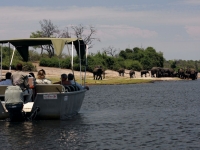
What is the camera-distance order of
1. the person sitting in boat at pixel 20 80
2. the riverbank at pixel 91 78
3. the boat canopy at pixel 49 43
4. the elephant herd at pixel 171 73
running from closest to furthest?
the person sitting in boat at pixel 20 80 < the boat canopy at pixel 49 43 < the riverbank at pixel 91 78 < the elephant herd at pixel 171 73

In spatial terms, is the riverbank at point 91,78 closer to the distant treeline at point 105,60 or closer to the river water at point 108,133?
the distant treeline at point 105,60

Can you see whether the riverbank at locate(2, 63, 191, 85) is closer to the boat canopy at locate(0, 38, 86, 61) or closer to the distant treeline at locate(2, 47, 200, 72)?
the distant treeline at locate(2, 47, 200, 72)

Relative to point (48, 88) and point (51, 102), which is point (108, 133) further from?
point (48, 88)

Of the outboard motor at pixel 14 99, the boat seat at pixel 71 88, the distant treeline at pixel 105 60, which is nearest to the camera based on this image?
the outboard motor at pixel 14 99

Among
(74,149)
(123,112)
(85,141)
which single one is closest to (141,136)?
(85,141)

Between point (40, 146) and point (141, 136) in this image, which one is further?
point (141, 136)

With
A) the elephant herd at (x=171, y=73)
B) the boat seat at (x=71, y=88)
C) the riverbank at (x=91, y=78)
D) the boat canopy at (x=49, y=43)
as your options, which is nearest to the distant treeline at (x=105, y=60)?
the riverbank at (x=91, y=78)

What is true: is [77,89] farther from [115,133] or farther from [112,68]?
[112,68]

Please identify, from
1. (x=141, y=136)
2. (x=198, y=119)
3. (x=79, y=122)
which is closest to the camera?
(x=141, y=136)

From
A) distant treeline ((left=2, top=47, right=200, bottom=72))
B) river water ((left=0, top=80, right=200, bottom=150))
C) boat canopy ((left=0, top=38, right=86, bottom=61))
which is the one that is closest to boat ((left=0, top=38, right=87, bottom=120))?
boat canopy ((left=0, top=38, right=86, bottom=61))

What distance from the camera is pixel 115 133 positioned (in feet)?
67.5

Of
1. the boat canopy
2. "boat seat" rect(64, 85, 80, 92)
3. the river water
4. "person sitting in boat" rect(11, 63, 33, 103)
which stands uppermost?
the boat canopy

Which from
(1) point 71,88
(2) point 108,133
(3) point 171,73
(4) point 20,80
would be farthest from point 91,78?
(2) point 108,133

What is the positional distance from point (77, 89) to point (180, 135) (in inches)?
282
